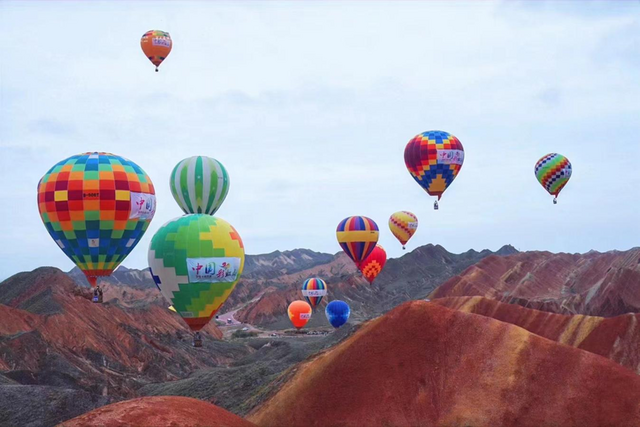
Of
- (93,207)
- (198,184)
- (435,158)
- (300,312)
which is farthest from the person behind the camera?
(300,312)

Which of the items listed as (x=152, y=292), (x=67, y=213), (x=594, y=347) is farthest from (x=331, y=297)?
(x=67, y=213)

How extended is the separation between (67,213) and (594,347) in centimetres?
3993

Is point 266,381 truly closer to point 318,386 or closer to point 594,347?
point 318,386

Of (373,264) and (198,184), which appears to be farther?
(373,264)

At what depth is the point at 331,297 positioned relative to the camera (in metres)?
139

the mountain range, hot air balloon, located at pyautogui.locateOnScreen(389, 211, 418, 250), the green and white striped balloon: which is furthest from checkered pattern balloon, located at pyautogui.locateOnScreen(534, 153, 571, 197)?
the green and white striped balloon

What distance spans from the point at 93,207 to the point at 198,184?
987cm

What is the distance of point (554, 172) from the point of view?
89500mm

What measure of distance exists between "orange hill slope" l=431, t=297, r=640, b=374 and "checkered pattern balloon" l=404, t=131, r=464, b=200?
1325cm

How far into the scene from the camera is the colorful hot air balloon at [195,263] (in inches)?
1515

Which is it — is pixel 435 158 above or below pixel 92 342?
above

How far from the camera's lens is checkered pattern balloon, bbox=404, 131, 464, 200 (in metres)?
67.0

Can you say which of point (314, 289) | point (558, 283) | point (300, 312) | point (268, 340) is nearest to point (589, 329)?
point (300, 312)

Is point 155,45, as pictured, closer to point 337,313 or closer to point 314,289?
point 337,313
